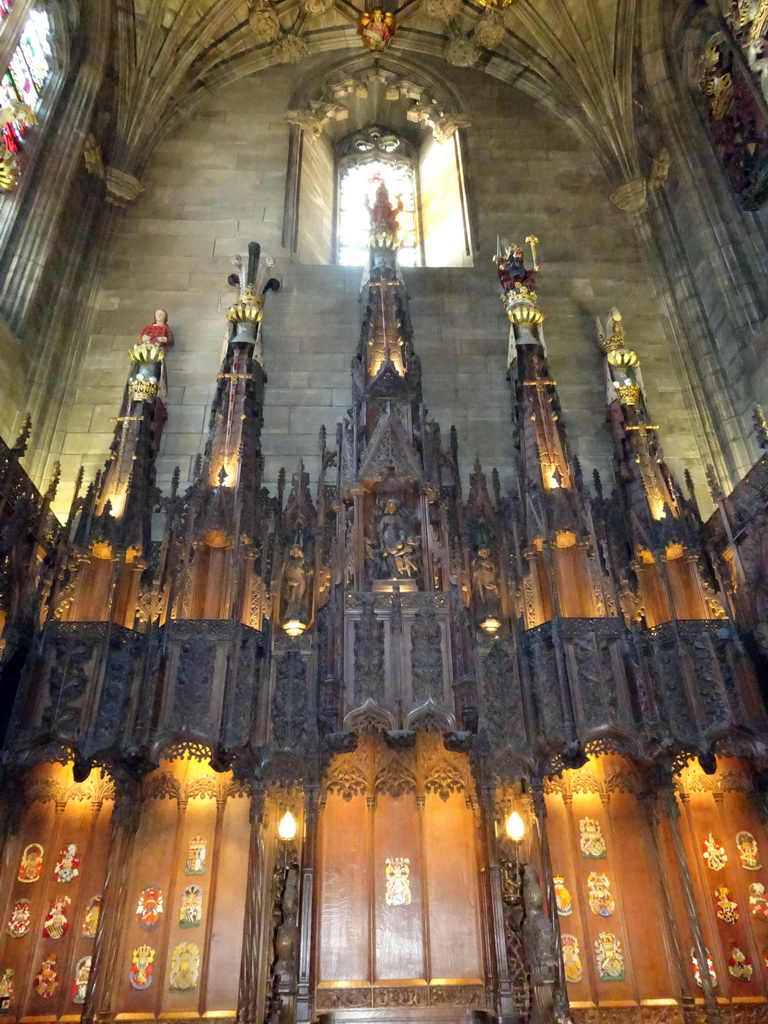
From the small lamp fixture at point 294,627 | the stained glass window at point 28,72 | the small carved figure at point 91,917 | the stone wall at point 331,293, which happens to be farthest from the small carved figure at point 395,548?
the stained glass window at point 28,72

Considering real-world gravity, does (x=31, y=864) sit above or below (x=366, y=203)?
below

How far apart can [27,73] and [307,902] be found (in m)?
16.6

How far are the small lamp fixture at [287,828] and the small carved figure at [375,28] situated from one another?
1947cm

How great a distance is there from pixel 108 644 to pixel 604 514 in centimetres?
809

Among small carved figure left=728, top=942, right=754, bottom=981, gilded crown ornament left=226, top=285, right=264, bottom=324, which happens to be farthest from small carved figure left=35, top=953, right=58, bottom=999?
gilded crown ornament left=226, top=285, right=264, bottom=324

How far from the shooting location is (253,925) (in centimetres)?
923

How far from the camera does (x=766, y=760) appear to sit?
998cm

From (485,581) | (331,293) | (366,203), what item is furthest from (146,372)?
(366,203)

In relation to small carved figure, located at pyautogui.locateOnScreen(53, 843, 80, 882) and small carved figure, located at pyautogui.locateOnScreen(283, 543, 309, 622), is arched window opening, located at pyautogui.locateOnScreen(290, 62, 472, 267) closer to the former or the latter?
small carved figure, located at pyautogui.locateOnScreen(283, 543, 309, 622)

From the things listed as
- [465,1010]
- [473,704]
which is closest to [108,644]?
[473,704]

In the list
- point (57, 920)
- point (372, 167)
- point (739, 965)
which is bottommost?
point (739, 965)

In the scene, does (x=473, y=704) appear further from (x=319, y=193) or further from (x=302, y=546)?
(x=319, y=193)

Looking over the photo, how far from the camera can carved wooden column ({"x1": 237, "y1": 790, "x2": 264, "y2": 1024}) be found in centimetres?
884

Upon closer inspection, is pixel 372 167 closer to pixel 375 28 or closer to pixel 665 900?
pixel 375 28
